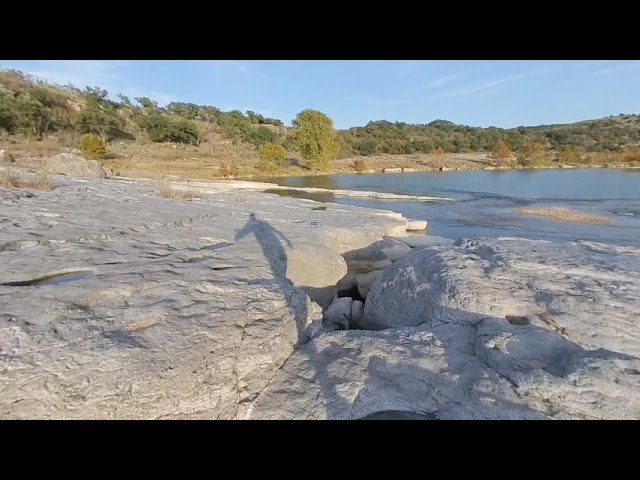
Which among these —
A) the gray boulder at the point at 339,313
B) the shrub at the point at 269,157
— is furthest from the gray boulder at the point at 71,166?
the shrub at the point at 269,157

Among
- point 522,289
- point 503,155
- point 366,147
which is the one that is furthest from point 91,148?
point 503,155

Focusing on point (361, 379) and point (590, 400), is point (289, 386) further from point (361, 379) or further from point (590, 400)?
point (590, 400)

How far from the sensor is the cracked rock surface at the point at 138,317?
183 cm

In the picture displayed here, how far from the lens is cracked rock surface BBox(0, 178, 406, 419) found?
1.83 metres

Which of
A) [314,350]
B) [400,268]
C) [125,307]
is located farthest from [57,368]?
[400,268]

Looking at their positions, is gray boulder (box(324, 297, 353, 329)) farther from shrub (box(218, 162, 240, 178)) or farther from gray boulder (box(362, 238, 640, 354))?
shrub (box(218, 162, 240, 178))

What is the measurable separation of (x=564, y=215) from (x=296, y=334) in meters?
15.5

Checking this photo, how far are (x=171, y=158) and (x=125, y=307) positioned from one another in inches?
1657

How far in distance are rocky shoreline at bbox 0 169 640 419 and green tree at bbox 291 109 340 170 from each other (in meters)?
37.5

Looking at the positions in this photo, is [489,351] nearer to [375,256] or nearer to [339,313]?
[339,313]

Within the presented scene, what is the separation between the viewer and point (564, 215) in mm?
13508

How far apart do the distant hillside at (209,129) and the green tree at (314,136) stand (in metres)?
14.7

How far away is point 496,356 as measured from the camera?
7.56 feet

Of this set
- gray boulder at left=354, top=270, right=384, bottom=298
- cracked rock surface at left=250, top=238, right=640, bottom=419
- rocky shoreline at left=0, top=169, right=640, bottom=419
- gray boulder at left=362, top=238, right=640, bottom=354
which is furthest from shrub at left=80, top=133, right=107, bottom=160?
cracked rock surface at left=250, top=238, right=640, bottom=419
